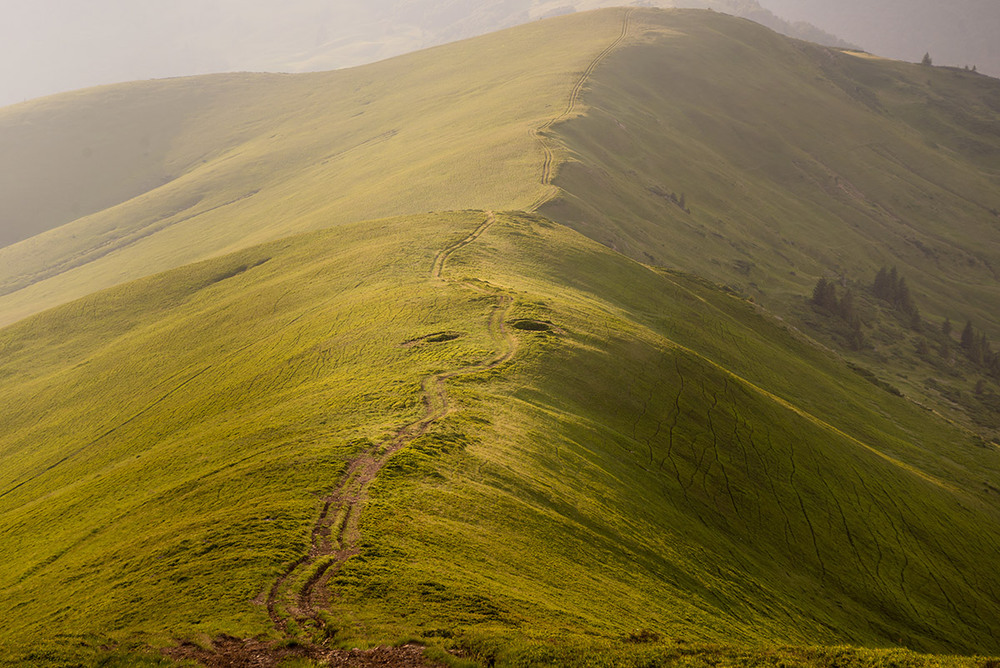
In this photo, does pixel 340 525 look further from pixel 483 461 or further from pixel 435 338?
pixel 435 338

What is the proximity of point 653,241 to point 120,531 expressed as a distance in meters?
89.8

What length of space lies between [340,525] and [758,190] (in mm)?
156238

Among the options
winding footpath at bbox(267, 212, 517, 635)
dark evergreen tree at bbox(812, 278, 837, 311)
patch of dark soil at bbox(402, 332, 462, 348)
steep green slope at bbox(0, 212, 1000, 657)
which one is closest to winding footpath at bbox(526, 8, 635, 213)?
steep green slope at bbox(0, 212, 1000, 657)

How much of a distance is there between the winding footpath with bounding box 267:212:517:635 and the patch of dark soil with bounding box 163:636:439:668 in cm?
84

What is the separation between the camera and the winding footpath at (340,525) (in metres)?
20.6

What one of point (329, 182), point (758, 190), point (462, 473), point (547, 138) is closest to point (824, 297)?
point (758, 190)

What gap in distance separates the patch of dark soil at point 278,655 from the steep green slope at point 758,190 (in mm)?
73903

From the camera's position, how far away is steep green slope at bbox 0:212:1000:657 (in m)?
22.5

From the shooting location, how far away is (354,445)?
1218 inches

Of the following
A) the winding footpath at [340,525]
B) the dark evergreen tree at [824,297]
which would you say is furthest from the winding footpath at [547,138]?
the dark evergreen tree at [824,297]

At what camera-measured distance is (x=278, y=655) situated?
18.5 meters

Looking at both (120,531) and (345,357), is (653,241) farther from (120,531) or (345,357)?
(120,531)

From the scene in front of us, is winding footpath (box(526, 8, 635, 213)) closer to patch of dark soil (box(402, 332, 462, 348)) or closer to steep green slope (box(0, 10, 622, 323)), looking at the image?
steep green slope (box(0, 10, 622, 323))

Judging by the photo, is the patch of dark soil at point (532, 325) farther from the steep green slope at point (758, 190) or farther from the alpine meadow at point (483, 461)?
the steep green slope at point (758, 190)
